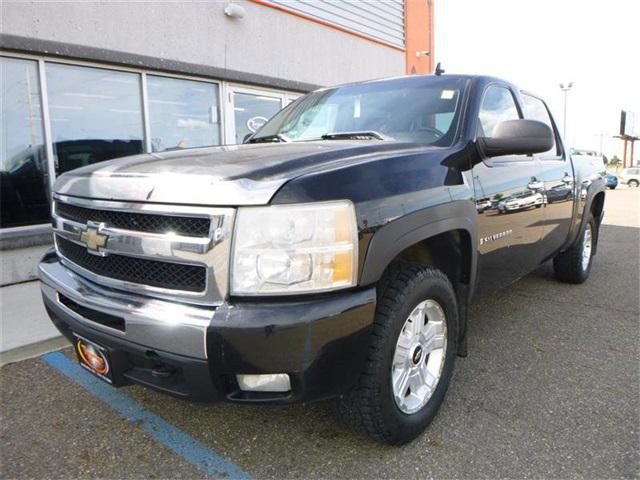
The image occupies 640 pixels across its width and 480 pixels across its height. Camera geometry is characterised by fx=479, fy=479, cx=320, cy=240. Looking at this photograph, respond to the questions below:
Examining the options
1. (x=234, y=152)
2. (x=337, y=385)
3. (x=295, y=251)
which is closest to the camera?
(x=295, y=251)

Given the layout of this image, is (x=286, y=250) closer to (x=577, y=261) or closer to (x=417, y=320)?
(x=417, y=320)


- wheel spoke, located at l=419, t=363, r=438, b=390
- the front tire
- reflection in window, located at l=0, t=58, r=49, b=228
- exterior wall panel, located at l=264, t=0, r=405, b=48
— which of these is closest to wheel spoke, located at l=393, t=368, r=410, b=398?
the front tire

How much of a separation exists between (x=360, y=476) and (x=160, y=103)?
5.45m

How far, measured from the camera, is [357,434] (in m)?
2.21

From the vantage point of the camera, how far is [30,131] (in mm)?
5004

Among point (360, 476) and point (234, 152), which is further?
point (234, 152)

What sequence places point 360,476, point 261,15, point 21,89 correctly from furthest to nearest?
point 261,15, point 21,89, point 360,476

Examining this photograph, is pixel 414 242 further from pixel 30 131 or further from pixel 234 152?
pixel 30 131

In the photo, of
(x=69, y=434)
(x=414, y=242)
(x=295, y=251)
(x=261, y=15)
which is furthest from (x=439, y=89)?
(x=261, y=15)

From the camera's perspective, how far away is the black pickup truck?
164 centimetres

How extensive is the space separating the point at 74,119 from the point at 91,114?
0.21 m

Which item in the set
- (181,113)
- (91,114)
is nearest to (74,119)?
(91,114)

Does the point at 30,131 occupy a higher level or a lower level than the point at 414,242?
higher

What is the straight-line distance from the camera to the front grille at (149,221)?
168 cm
